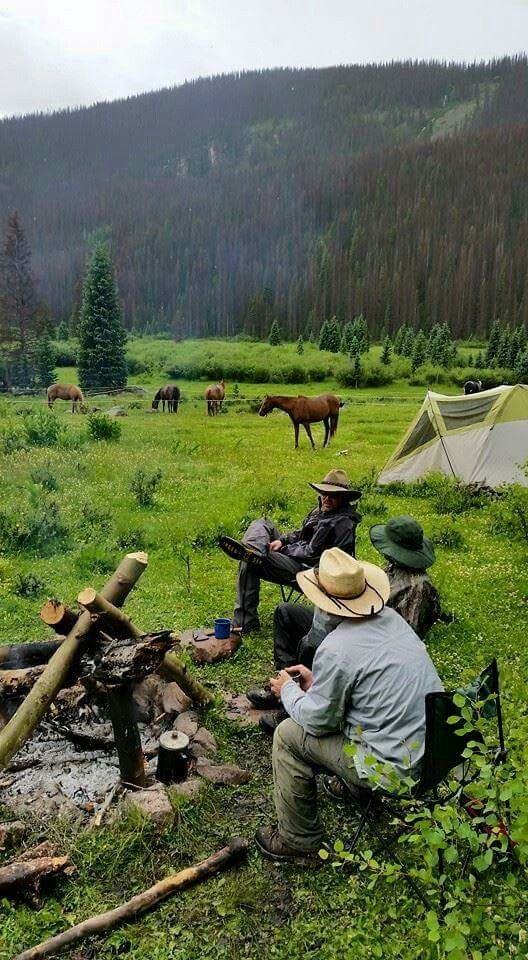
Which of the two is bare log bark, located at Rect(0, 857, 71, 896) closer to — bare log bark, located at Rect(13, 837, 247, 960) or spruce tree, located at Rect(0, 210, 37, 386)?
bare log bark, located at Rect(13, 837, 247, 960)

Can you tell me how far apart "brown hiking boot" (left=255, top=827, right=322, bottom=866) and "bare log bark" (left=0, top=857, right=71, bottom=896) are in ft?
3.84

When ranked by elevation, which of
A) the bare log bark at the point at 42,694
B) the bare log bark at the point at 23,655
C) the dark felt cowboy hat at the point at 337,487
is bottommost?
the bare log bark at the point at 23,655

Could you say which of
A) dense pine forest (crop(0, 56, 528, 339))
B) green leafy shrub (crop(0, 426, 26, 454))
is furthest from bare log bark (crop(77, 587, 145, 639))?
dense pine forest (crop(0, 56, 528, 339))

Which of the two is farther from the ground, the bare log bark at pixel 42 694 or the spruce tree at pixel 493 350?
the bare log bark at pixel 42 694

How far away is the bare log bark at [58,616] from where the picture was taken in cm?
404

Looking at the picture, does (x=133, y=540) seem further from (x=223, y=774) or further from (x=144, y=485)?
(x=223, y=774)

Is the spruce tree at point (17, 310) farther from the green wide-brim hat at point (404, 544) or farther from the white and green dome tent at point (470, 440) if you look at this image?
the green wide-brim hat at point (404, 544)

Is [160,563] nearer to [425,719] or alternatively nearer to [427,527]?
[427,527]

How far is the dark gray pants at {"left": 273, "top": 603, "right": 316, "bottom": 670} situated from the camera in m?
5.20

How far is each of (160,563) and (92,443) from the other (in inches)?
369

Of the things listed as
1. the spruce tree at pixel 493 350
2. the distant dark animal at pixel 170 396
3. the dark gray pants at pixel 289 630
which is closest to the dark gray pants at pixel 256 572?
the dark gray pants at pixel 289 630

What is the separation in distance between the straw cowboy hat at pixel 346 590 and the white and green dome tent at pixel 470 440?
29.5 ft

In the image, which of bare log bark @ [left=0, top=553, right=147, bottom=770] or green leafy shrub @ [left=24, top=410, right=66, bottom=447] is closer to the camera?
bare log bark @ [left=0, top=553, right=147, bottom=770]

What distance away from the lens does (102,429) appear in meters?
17.4
